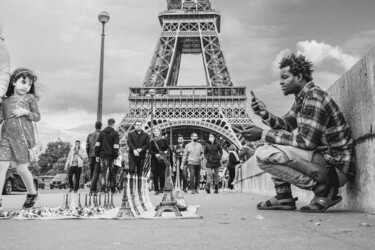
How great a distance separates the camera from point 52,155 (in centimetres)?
8719

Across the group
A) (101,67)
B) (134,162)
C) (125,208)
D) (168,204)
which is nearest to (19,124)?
(125,208)

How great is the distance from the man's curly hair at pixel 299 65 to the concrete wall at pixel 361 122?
384 mm

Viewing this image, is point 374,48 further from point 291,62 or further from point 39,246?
point 39,246

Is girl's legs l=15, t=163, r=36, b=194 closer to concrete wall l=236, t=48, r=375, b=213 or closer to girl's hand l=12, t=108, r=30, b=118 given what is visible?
girl's hand l=12, t=108, r=30, b=118

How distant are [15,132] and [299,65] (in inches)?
127

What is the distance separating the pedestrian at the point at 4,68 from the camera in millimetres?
4633

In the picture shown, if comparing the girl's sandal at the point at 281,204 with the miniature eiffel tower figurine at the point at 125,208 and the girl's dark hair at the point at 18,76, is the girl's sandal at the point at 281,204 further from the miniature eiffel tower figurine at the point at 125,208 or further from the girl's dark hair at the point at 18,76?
the girl's dark hair at the point at 18,76

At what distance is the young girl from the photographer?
4.92m

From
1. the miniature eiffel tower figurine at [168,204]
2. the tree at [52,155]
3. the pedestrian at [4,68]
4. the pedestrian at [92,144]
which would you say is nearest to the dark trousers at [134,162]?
the pedestrian at [92,144]

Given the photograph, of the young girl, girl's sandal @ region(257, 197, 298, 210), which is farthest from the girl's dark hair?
girl's sandal @ region(257, 197, 298, 210)

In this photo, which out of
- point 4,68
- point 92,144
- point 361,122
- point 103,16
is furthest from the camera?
point 103,16

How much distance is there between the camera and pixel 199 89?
4472 cm

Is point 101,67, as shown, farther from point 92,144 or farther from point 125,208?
point 125,208

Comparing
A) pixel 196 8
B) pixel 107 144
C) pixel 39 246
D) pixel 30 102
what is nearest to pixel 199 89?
pixel 196 8
